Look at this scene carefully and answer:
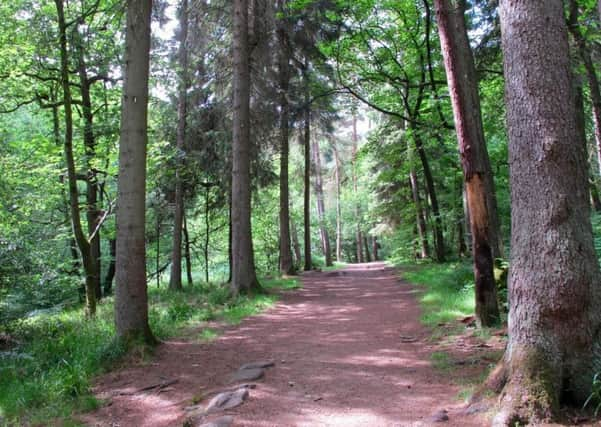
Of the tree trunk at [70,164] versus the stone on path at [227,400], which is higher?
the tree trunk at [70,164]

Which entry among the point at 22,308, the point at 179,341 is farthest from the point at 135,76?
the point at 22,308

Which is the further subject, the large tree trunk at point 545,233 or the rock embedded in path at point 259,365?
the rock embedded in path at point 259,365

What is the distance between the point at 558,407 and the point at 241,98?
32.5ft

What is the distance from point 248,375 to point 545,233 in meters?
3.50

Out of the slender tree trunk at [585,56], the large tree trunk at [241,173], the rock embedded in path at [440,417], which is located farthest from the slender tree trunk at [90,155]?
the slender tree trunk at [585,56]

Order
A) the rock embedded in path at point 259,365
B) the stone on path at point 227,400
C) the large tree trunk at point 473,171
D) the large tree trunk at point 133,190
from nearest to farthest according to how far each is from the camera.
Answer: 1. the stone on path at point 227,400
2. the rock embedded in path at point 259,365
3. the large tree trunk at point 473,171
4. the large tree trunk at point 133,190

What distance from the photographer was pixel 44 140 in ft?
38.0

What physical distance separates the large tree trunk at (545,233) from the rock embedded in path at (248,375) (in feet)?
8.76

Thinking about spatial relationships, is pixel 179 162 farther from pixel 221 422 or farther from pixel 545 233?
pixel 545 233

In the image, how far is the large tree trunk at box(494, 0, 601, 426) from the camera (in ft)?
9.75

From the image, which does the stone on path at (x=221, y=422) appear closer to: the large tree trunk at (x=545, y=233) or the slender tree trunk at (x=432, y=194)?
the large tree trunk at (x=545, y=233)

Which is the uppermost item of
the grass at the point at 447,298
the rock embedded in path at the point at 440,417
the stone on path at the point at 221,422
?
the grass at the point at 447,298

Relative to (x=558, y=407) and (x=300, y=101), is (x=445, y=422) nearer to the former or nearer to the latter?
(x=558, y=407)

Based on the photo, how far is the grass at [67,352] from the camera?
4.25 m
